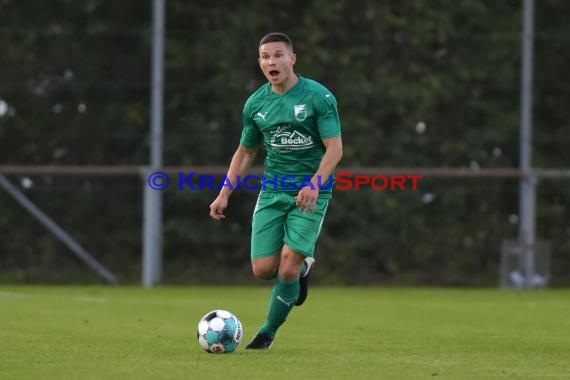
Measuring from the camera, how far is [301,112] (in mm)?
7898

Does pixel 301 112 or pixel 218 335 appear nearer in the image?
pixel 218 335

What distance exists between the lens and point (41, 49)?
1825 cm

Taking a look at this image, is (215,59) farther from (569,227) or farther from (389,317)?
(389,317)

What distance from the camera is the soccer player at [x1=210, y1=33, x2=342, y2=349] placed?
25.8 ft

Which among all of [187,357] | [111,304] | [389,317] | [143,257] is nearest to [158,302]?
[111,304]

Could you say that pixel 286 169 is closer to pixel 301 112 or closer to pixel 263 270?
pixel 301 112

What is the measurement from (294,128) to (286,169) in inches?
10.3

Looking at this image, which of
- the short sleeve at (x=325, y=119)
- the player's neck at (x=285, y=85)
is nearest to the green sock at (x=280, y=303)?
the short sleeve at (x=325, y=119)

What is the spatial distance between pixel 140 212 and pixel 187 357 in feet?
36.0
